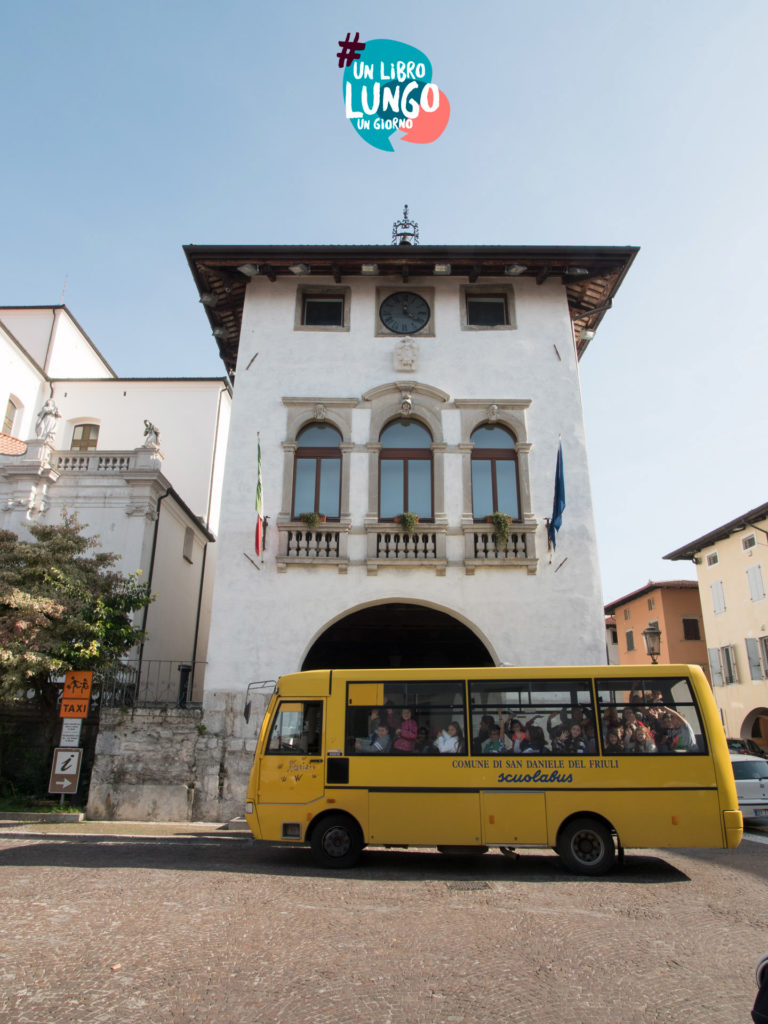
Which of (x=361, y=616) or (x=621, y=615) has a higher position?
(x=621, y=615)

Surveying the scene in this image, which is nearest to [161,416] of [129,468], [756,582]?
[129,468]

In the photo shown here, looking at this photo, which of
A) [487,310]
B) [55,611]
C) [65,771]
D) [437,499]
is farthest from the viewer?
[487,310]

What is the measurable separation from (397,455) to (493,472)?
2.30m

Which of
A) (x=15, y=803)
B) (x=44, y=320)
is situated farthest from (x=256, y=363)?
(x=44, y=320)

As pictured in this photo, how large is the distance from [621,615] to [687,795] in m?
38.9

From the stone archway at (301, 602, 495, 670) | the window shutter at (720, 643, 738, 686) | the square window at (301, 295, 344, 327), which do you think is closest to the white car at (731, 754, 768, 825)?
the stone archway at (301, 602, 495, 670)

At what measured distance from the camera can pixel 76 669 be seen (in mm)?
14828

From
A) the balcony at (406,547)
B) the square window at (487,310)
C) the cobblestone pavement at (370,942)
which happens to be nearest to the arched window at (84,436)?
the balcony at (406,547)

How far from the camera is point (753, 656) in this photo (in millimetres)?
31344

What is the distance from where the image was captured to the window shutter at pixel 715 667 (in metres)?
33.8

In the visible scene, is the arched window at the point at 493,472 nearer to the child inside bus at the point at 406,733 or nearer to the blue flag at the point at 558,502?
the blue flag at the point at 558,502

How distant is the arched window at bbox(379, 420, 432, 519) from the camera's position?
16.5 meters

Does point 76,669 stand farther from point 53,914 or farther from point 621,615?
point 621,615

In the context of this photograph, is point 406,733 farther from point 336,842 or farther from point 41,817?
point 41,817
